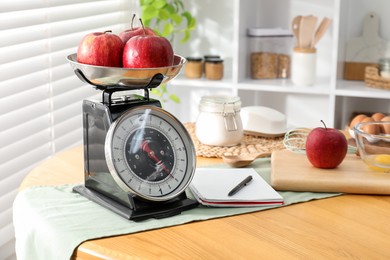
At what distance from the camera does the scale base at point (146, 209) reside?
151 centimetres

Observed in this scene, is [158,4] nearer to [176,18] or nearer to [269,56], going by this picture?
[176,18]

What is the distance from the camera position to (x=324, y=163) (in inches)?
70.7

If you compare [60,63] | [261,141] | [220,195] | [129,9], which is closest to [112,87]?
[220,195]

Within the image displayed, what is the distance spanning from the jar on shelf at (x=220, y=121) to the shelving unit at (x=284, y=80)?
122 centimetres

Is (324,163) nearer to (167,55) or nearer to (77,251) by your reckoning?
(167,55)

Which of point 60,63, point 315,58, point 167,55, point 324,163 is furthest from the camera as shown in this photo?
point 315,58

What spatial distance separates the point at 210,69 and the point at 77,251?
212 cm


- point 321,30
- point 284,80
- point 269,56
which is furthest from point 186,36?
point 321,30

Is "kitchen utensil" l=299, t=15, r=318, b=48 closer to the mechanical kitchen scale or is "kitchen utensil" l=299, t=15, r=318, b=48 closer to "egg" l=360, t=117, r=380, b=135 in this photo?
"egg" l=360, t=117, r=380, b=135

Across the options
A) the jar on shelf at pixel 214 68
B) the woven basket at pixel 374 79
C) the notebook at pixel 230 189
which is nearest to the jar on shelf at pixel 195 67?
the jar on shelf at pixel 214 68

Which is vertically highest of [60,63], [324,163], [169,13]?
[169,13]

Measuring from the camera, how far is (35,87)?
2.66m

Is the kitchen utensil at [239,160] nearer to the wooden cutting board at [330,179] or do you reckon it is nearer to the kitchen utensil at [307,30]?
the wooden cutting board at [330,179]

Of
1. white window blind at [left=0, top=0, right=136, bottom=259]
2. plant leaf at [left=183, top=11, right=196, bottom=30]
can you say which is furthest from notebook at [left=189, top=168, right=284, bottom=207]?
plant leaf at [left=183, top=11, right=196, bottom=30]
